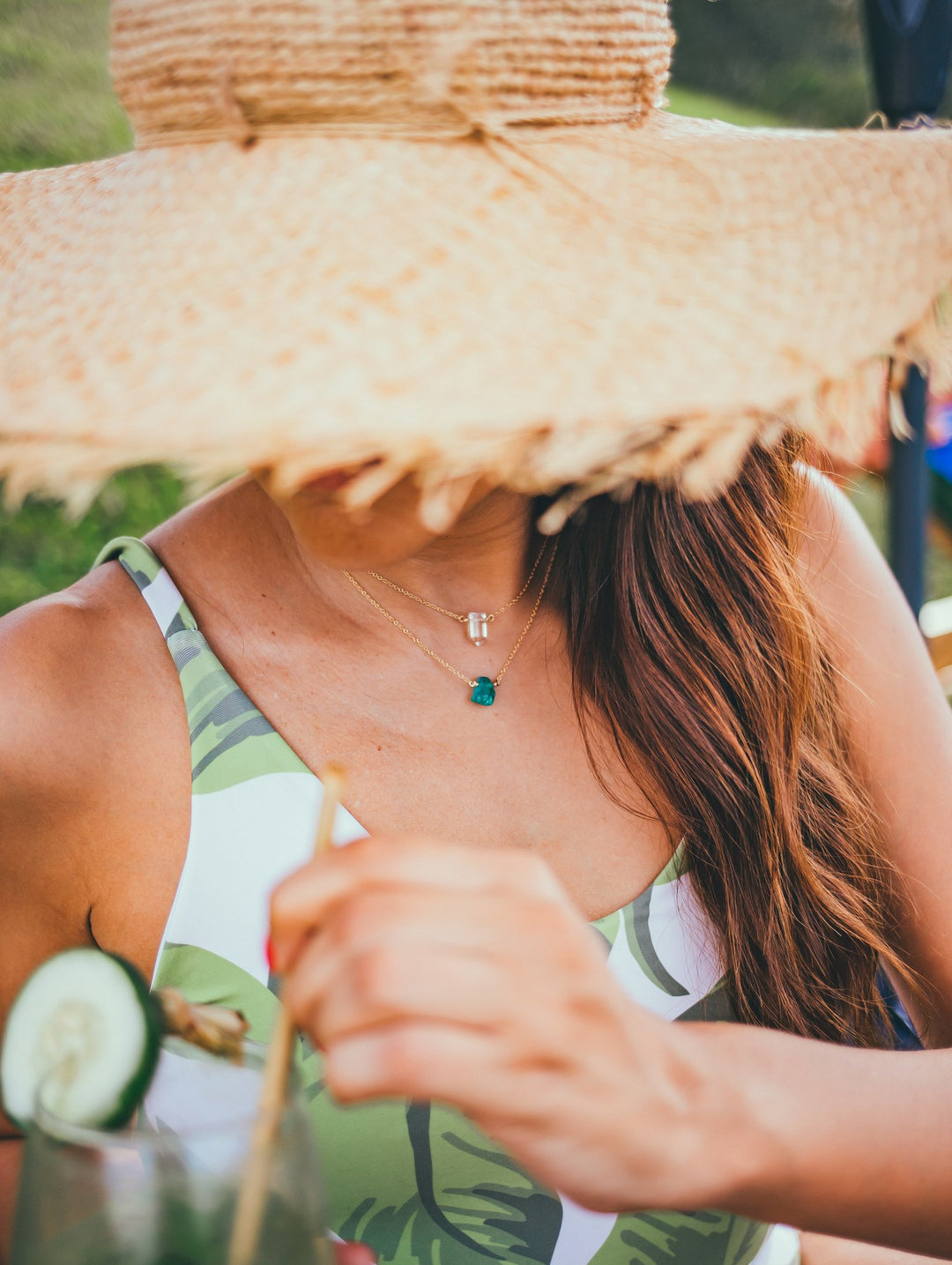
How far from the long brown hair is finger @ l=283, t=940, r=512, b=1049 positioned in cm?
65

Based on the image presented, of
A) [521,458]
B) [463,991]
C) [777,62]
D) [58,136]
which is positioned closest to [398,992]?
[463,991]

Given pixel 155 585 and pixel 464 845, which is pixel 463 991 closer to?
pixel 464 845

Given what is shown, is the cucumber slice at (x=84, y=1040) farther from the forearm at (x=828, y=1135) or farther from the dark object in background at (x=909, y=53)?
the dark object in background at (x=909, y=53)

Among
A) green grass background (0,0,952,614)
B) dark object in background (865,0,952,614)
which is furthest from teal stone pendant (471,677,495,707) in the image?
green grass background (0,0,952,614)

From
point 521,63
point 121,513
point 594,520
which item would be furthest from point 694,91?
point 521,63

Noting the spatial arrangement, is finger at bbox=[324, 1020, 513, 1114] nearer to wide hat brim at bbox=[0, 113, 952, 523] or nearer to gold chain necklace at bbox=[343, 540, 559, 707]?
wide hat brim at bbox=[0, 113, 952, 523]

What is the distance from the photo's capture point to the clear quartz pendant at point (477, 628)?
1251 mm

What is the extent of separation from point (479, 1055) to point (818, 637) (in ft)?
2.92

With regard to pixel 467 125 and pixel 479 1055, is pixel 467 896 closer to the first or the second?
pixel 479 1055

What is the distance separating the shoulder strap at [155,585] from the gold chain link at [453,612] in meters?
0.22

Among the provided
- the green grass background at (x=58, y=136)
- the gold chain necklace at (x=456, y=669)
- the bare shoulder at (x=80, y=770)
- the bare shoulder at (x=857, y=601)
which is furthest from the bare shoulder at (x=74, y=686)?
the green grass background at (x=58, y=136)

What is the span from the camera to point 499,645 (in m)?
1.26

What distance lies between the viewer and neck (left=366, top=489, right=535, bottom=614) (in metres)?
1.23

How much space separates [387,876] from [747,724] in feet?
2.60
